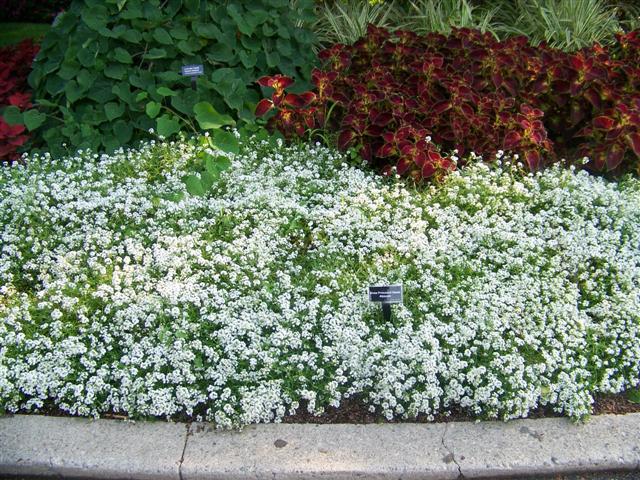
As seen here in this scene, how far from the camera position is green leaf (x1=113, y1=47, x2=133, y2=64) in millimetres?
4668

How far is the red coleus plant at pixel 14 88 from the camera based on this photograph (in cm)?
477

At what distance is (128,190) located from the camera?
13.5ft

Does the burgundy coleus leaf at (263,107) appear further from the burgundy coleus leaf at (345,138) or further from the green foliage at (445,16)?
the green foliage at (445,16)

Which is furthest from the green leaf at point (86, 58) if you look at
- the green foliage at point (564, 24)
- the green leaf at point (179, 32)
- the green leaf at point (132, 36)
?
the green foliage at point (564, 24)

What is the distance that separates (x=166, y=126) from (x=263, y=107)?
66 cm

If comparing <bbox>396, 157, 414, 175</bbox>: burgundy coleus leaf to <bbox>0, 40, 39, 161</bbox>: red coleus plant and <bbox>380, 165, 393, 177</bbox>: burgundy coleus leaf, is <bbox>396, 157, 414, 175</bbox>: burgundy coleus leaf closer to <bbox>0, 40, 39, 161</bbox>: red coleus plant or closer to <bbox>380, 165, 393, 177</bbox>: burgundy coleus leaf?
<bbox>380, 165, 393, 177</bbox>: burgundy coleus leaf

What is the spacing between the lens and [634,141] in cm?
425

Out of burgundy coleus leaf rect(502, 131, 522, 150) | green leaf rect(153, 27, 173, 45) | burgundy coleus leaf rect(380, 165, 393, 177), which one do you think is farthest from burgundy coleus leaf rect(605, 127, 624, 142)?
green leaf rect(153, 27, 173, 45)

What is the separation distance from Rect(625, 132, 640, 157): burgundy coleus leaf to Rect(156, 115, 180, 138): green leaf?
9.54 feet

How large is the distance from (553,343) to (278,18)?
3.12 m

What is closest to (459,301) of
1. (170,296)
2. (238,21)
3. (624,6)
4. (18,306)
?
(170,296)

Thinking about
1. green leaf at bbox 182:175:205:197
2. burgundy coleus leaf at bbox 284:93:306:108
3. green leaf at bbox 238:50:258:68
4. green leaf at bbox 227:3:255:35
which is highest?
green leaf at bbox 227:3:255:35

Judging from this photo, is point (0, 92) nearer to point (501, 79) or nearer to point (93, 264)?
point (93, 264)

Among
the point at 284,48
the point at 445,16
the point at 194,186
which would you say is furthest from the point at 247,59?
the point at 445,16
